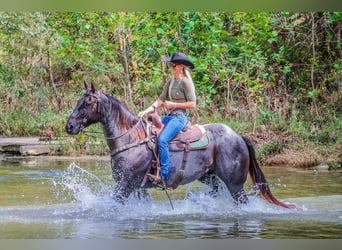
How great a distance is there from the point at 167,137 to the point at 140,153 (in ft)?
0.93

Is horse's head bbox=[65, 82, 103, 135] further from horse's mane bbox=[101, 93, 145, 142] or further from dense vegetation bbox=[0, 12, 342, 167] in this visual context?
dense vegetation bbox=[0, 12, 342, 167]

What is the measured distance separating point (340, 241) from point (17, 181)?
14.8 feet

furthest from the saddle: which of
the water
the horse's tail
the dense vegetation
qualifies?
the dense vegetation

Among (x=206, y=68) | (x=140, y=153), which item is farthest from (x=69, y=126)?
(x=206, y=68)

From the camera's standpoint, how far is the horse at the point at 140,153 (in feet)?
19.9

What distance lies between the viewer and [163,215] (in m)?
6.35

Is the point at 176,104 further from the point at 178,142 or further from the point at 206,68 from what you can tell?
the point at 206,68

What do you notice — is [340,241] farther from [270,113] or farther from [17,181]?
[270,113]

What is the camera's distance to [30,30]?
13.8 m

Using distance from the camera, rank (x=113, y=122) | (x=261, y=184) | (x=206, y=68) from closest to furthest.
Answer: (x=113, y=122), (x=261, y=184), (x=206, y=68)

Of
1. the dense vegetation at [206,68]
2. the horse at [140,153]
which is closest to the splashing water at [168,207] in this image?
the horse at [140,153]

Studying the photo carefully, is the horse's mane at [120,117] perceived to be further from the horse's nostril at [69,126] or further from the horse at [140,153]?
the horse's nostril at [69,126]

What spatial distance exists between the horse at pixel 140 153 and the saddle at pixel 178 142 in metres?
0.04

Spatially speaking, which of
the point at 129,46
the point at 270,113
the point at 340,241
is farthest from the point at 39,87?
the point at 340,241
